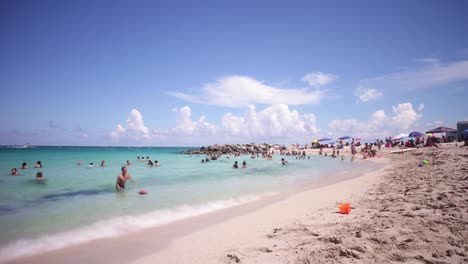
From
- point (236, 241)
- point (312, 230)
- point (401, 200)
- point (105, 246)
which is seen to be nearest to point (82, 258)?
point (105, 246)

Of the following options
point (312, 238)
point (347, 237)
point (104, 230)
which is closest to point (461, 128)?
point (347, 237)

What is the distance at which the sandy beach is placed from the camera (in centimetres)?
369

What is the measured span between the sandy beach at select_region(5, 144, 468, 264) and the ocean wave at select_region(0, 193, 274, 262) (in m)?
0.39

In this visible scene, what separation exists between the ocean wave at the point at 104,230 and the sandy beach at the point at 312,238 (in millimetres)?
390

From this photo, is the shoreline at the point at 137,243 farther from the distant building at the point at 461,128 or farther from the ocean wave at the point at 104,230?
the distant building at the point at 461,128

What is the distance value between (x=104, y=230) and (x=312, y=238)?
531cm

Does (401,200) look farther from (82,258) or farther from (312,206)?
(82,258)

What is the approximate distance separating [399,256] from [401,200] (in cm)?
429

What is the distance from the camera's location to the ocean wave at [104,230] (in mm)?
5134

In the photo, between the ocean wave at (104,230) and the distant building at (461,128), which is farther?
the distant building at (461,128)

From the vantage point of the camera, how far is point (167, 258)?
175 inches

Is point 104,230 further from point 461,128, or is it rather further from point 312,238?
point 461,128

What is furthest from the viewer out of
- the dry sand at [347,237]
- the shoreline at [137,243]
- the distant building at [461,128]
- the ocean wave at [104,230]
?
the distant building at [461,128]

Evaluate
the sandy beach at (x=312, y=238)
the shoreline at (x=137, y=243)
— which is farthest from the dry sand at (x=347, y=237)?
the shoreline at (x=137, y=243)
